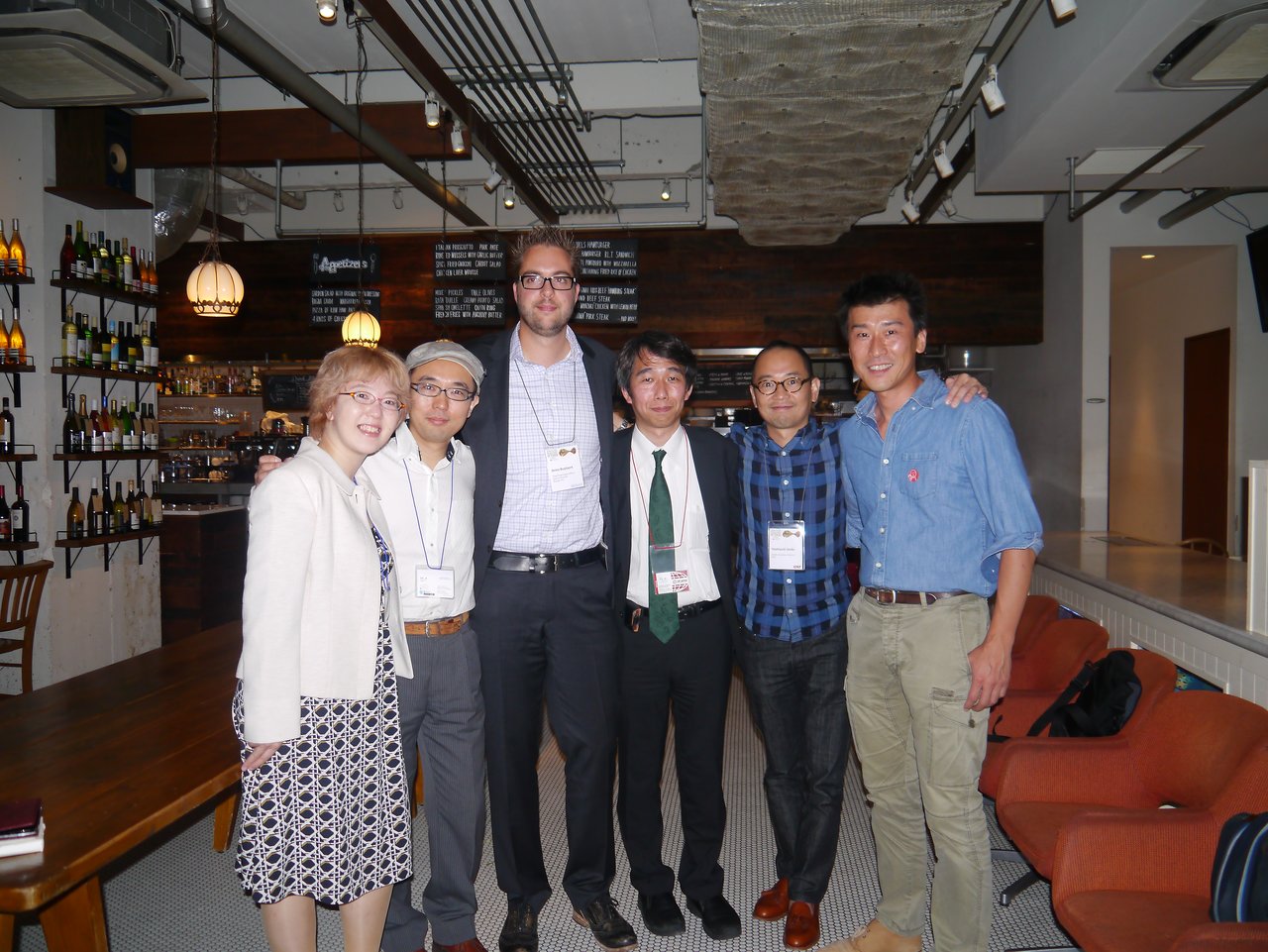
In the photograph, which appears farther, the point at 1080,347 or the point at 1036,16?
the point at 1080,347

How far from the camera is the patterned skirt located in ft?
6.72

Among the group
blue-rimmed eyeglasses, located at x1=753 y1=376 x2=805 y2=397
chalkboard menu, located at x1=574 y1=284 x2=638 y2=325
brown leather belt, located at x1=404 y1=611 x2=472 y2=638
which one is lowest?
brown leather belt, located at x1=404 y1=611 x2=472 y2=638

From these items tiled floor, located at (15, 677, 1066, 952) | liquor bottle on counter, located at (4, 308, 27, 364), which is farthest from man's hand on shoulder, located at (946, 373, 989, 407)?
liquor bottle on counter, located at (4, 308, 27, 364)

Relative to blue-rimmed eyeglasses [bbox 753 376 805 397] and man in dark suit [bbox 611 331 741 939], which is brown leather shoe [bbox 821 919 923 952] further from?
blue-rimmed eyeglasses [bbox 753 376 805 397]

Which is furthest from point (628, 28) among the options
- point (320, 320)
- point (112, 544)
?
point (112, 544)

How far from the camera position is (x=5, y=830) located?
1751 mm

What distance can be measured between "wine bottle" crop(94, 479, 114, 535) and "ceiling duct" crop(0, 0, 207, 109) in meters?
2.59

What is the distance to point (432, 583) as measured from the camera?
2473 mm

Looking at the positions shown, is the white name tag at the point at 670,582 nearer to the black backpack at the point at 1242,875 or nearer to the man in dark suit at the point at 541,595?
the man in dark suit at the point at 541,595

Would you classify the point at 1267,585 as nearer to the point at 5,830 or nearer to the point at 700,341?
the point at 5,830

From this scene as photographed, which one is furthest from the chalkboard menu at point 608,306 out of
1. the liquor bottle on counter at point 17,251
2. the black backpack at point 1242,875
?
the black backpack at point 1242,875

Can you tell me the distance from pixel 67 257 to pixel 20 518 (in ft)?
5.80

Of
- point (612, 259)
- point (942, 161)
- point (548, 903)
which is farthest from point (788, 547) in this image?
point (612, 259)

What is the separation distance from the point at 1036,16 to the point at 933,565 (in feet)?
13.0
